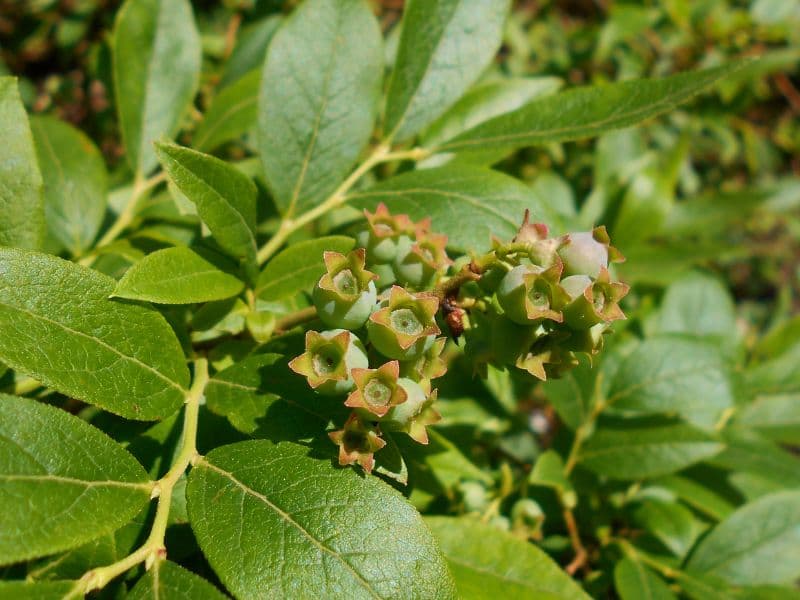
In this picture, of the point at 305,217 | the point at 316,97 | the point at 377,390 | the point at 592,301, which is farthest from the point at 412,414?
the point at 316,97

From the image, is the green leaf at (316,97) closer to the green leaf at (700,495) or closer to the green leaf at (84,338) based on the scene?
the green leaf at (84,338)

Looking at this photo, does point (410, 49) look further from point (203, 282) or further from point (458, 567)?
point (458, 567)

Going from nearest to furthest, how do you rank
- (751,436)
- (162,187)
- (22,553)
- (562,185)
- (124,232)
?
(22,553) → (124,232) → (162,187) → (751,436) → (562,185)

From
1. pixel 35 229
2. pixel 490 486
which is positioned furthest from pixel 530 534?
pixel 35 229

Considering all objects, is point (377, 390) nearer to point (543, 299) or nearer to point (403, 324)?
point (403, 324)

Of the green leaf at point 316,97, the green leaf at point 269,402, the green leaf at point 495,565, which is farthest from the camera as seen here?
the green leaf at point 316,97

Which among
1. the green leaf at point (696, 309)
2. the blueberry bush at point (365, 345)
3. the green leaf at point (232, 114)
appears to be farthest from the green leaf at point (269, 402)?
the green leaf at point (696, 309)

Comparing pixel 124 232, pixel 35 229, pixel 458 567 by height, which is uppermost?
pixel 35 229
